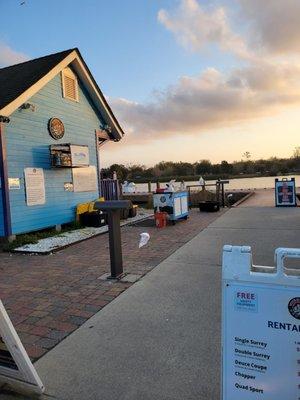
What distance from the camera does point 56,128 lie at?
10594 mm

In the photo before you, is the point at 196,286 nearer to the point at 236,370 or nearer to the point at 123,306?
the point at 123,306

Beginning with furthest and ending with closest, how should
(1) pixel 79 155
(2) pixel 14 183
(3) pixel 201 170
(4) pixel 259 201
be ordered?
(3) pixel 201 170
(4) pixel 259 201
(1) pixel 79 155
(2) pixel 14 183

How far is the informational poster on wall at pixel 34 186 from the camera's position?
9.45 m

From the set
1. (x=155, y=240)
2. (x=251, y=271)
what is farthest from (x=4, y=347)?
(x=155, y=240)

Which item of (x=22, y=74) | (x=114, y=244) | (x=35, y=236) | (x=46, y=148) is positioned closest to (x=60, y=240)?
(x=35, y=236)

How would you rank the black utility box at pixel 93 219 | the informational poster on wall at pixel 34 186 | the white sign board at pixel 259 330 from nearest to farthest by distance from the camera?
the white sign board at pixel 259 330 → the informational poster on wall at pixel 34 186 → the black utility box at pixel 93 219

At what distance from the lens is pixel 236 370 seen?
86.7 inches

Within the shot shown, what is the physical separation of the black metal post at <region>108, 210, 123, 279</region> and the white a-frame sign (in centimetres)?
293

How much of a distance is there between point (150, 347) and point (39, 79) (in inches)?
Answer: 319

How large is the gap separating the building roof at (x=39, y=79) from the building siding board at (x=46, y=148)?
0.40 meters

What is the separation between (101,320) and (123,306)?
18.7 inches

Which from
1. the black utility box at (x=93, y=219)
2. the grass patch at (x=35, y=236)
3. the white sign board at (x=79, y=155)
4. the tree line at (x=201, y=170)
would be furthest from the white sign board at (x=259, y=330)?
the tree line at (x=201, y=170)

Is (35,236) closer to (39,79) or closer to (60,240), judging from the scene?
(60,240)

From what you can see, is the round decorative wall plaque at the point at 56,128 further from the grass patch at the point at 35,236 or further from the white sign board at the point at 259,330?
the white sign board at the point at 259,330
